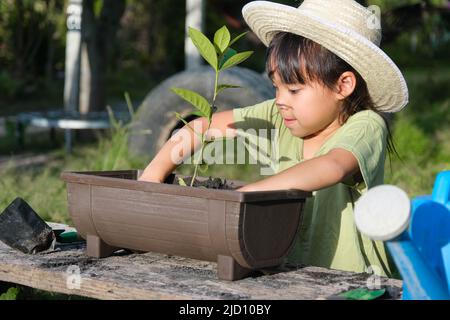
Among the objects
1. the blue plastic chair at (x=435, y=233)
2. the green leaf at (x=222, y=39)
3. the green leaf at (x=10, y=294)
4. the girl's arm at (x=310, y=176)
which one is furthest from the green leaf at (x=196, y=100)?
the green leaf at (x=10, y=294)

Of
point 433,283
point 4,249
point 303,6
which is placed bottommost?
point 4,249

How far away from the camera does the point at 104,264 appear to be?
81.5 inches

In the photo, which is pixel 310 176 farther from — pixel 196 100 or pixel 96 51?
pixel 96 51

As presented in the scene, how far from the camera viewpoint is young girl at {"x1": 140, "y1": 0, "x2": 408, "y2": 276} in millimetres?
2141

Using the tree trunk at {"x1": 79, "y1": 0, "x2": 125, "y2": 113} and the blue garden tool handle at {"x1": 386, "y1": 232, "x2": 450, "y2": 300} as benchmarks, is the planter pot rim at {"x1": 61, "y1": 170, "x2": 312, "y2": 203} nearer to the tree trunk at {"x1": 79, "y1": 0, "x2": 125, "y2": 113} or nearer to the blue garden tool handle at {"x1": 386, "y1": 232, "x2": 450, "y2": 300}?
the blue garden tool handle at {"x1": 386, "y1": 232, "x2": 450, "y2": 300}

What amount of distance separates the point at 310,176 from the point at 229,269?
28cm

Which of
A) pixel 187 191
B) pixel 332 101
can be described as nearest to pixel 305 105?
pixel 332 101

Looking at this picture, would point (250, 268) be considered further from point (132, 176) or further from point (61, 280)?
point (132, 176)

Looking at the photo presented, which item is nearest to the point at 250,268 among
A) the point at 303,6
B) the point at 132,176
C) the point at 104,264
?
the point at 104,264

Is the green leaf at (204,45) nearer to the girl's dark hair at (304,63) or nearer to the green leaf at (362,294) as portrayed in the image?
the girl's dark hair at (304,63)

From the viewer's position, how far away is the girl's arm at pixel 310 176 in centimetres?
192

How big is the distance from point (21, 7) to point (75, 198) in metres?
8.87

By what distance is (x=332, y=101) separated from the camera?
228cm
